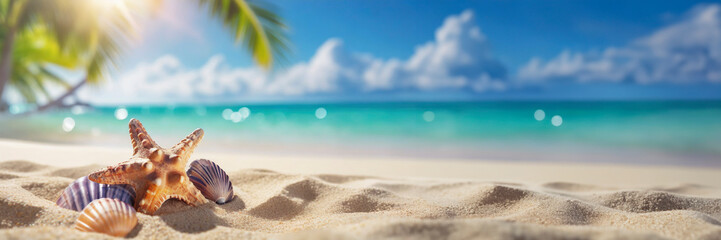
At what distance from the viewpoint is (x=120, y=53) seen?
6.85 meters

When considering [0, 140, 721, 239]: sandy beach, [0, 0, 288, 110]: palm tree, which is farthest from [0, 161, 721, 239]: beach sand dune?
[0, 0, 288, 110]: palm tree

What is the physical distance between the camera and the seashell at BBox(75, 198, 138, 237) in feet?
3.51

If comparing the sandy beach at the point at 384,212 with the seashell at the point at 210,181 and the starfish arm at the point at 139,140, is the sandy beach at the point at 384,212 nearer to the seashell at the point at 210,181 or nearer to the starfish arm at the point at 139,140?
the seashell at the point at 210,181

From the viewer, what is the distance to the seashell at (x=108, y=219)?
107 centimetres

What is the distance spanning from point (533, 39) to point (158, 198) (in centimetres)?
3301

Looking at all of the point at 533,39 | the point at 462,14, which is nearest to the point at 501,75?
the point at 533,39

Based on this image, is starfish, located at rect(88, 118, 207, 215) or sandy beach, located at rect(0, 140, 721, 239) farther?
starfish, located at rect(88, 118, 207, 215)

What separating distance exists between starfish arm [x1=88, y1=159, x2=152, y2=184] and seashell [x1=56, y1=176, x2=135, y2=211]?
0.03 meters

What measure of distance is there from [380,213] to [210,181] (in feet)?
2.22

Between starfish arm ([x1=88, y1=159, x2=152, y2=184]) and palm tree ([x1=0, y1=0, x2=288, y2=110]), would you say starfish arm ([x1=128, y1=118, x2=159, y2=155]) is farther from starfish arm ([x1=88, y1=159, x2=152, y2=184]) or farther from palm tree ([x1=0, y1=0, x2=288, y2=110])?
palm tree ([x1=0, y1=0, x2=288, y2=110])

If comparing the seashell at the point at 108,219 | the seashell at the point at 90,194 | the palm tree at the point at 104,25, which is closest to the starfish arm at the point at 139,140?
the seashell at the point at 90,194

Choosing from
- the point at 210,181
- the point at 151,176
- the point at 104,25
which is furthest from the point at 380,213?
the point at 104,25

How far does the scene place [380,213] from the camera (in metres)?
1.43

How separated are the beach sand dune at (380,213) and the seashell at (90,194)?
5 cm
